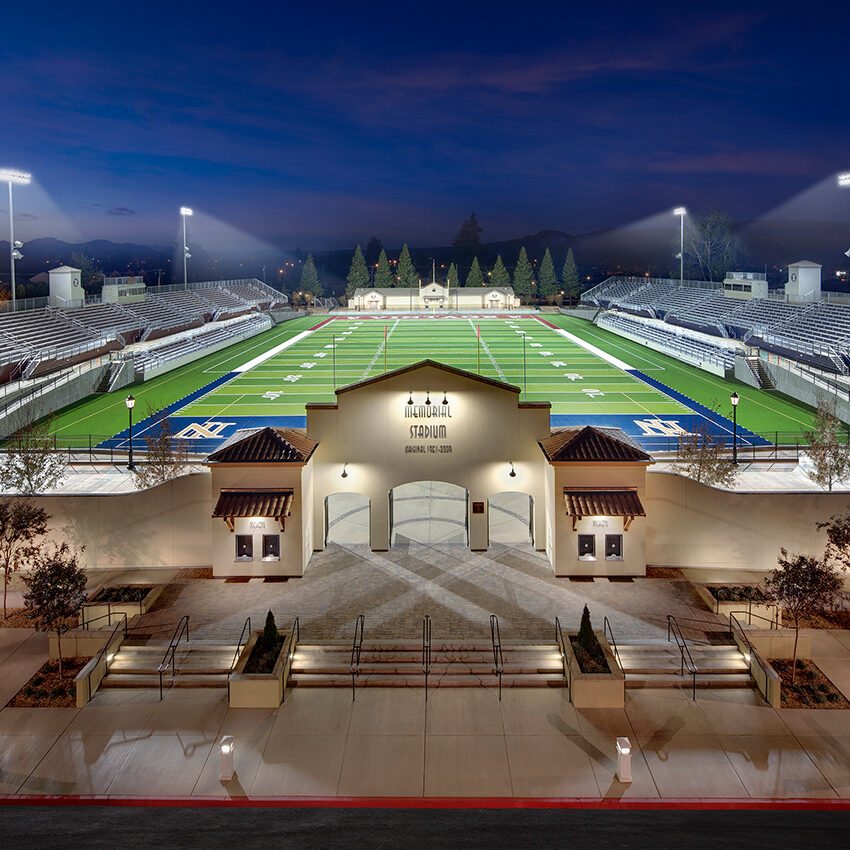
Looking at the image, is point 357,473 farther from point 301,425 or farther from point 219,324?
point 219,324

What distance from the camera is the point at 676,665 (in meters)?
14.9

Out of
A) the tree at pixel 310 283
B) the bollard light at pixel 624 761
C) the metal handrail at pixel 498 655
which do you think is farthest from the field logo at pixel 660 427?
the tree at pixel 310 283

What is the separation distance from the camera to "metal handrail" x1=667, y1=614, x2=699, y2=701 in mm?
14301

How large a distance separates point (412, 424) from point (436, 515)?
4.44 metres

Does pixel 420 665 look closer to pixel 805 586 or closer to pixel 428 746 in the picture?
pixel 428 746

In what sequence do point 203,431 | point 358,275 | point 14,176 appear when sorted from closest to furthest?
1. point 203,431
2. point 14,176
3. point 358,275

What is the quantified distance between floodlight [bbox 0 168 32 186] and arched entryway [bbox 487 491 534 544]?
4021 cm

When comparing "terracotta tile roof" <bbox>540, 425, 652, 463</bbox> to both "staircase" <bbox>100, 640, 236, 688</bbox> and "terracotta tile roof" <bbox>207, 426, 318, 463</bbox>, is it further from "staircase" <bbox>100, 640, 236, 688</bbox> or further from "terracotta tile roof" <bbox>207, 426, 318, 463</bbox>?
"staircase" <bbox>100, 640, 236, 688</bbox>

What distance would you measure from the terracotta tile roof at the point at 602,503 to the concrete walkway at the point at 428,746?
523 cm

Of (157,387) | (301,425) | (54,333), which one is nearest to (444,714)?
(301,425)

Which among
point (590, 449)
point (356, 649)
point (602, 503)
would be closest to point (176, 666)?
point (356, 649)

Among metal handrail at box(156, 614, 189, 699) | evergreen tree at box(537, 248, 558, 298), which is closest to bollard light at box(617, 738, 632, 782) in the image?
metal handrail at box(156, 614, 189, 699)

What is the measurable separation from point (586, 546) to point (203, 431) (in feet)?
64.9

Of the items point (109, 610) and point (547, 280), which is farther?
point (547, 280)
